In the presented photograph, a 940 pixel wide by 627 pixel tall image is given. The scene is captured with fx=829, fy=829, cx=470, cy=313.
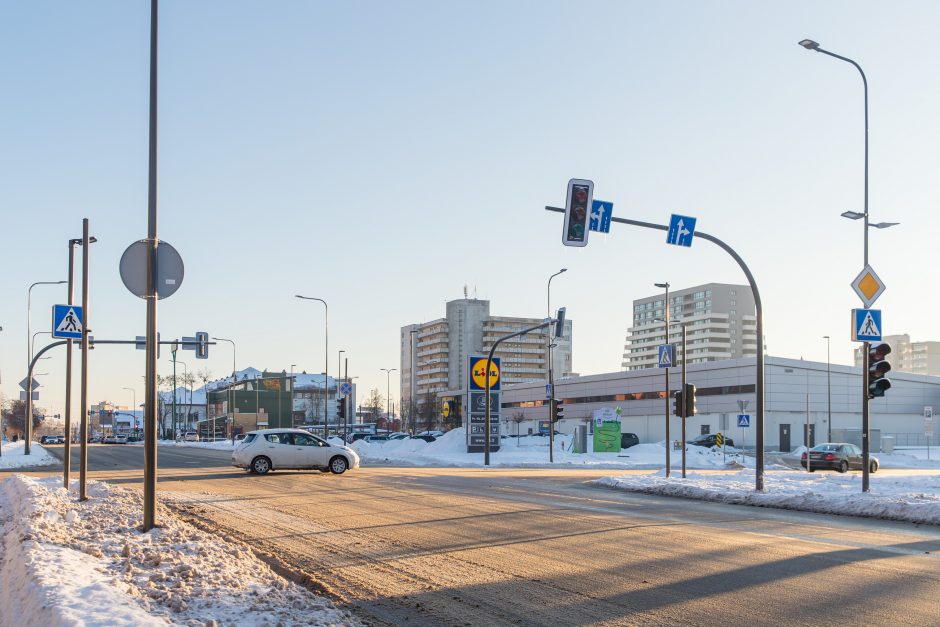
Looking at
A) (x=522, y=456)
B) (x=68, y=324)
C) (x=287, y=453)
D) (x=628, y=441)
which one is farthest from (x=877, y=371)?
(x=628, y=441)

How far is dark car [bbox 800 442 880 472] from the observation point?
36.8 metres

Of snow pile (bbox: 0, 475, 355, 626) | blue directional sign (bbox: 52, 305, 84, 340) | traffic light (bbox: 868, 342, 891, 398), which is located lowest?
snow pile (bbox: 0, 475, 355, 626)

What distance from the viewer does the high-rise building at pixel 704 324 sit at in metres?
166

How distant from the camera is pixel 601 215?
18422 mm

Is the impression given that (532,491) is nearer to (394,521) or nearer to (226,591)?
(394,521)

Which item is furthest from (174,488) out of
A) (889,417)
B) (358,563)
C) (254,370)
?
(254,370)

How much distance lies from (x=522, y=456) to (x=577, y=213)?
3182cm

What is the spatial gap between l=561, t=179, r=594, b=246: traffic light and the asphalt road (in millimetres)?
5587

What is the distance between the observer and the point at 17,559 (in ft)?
27.0

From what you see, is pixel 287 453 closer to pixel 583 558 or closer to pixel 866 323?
pixel 866 323

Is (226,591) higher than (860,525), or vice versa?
(226,591)

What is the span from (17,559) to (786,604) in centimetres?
740

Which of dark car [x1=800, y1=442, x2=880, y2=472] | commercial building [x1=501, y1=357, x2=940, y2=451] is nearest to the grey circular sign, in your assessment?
dark car [x1=800, y1=442, x2=880, y2=472]

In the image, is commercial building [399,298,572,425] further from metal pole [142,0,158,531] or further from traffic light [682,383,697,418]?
metal pole [142,0,158,531]
